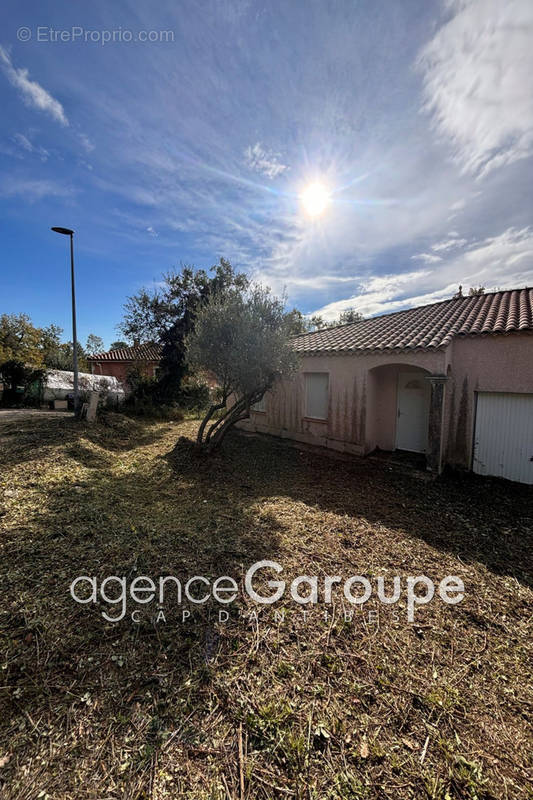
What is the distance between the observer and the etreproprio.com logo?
10.8ft

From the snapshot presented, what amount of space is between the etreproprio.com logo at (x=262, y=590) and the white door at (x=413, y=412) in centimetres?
622

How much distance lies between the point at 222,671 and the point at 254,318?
6511 mm

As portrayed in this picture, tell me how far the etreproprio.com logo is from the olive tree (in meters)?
4.64

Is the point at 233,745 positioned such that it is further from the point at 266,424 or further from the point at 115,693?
the point at 266,424

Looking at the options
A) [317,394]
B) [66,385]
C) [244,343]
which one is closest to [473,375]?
[317,394]

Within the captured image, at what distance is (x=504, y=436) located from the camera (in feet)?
24.8

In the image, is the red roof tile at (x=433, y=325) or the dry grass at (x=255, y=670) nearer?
the dry grass at (x=255, y=670)

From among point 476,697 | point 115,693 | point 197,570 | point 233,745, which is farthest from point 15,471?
point 476,697

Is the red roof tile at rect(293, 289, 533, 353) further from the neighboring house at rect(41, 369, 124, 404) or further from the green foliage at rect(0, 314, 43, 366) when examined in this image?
the green foliage at rect(0, 314, 43, 366)

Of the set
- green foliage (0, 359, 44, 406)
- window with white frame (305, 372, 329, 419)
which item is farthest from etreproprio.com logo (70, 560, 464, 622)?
green foliage (0, 359, 44, 406)

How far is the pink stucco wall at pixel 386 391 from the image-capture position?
24.4 ft

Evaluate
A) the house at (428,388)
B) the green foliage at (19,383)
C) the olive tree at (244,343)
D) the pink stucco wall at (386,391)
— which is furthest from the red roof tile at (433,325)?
the green foliage at (19,383)

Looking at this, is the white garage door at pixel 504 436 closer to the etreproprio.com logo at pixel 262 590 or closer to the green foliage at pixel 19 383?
the etreproprio.com logo at pixel 262 590

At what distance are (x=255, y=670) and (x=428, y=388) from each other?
28.8 feet
